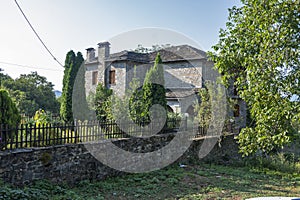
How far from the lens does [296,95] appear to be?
4578mm

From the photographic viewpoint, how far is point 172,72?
1947 centimetres

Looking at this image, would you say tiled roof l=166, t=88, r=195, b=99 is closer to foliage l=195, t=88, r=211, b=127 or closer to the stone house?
the stone house

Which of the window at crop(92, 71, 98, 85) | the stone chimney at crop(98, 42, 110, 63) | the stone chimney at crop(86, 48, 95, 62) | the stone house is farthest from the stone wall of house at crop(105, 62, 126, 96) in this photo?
the stone chimney at crop(86, 48, 95, 62)

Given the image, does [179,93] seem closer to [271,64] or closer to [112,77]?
[112,77]

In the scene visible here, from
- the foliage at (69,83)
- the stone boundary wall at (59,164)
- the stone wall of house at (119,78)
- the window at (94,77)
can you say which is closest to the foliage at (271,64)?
the stone boundary wall at (59,164)

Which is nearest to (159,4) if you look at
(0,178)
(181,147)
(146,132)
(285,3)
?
(146,132)

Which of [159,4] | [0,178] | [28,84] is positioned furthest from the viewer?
[28,84]

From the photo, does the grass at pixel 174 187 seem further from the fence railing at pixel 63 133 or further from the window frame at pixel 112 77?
the window frame at pixel 112 77

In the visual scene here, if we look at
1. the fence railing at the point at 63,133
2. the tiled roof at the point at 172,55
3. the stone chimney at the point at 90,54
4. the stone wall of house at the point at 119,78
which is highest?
the stone chimney at the point at 90,54

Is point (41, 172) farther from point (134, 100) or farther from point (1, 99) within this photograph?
point (134, 100)

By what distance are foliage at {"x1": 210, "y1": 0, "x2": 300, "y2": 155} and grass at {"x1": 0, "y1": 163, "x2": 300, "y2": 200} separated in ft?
8.08

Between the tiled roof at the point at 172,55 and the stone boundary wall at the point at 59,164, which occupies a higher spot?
the tiled roof at the point at 172,55

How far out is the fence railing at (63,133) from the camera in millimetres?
6035

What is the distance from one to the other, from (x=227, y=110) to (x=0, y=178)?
9.89 m
